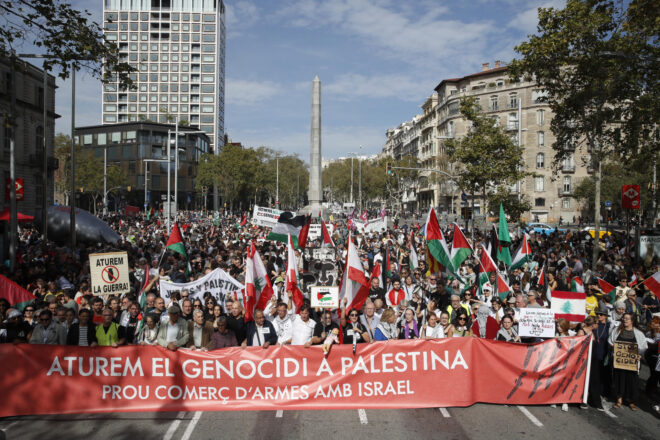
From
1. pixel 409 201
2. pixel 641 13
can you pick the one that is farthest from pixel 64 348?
pixel 409 201

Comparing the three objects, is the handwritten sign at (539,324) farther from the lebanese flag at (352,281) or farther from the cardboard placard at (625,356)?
the lebanese flag at (352,281)

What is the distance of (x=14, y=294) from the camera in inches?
363

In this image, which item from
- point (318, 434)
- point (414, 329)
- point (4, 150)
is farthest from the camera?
point (4, 150)

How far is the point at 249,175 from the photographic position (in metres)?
72.6

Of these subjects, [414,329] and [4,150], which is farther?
[4,150]

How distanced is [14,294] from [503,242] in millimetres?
11575

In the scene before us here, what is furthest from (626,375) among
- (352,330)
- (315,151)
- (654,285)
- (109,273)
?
A: (315,151)

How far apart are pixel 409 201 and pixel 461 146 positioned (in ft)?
274

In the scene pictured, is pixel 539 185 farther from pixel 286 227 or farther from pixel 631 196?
pixel 286 227

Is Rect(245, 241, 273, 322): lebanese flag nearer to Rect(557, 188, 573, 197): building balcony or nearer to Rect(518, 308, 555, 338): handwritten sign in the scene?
Rect(518, 308, 555, 338): handwritten sign

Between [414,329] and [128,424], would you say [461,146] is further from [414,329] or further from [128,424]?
[128,424]

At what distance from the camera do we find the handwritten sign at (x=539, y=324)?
7.63 meters

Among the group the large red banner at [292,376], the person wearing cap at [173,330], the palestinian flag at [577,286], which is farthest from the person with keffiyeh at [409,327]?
the palestinian flag at [577,286]

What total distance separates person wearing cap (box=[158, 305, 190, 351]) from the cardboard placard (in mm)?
6065
